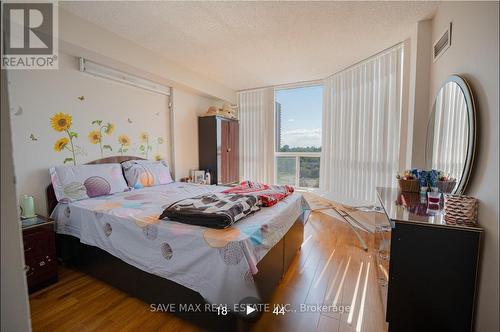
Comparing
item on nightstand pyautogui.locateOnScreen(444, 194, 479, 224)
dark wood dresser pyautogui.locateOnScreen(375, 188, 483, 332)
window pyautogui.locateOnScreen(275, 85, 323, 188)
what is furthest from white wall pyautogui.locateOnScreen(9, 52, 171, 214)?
item on nightstand pyautogui.locateOnScreen(444, 194, 479, 224)

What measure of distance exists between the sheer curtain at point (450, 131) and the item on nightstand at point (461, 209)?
31 centimetres

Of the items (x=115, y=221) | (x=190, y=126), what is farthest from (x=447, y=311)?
(x=190, y=126)

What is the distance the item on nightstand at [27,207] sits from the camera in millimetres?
1939

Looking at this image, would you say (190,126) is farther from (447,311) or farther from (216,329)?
(447,311)

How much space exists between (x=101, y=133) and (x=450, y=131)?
358 cm

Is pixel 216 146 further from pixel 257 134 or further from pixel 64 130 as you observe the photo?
pixel 64 130

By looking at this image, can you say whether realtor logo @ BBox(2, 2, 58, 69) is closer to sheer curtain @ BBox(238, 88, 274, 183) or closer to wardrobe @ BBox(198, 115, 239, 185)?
wardrobe @ BBox(198, 115, 239, 185)

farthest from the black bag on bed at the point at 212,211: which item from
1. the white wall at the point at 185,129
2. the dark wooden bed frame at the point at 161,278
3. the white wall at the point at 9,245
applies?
the white wall at the point at 185,129

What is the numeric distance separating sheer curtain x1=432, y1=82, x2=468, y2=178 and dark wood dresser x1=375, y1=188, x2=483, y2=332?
0.49m

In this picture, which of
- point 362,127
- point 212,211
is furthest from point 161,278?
point 362,127

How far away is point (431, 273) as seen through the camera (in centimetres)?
120

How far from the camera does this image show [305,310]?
5.26 ft

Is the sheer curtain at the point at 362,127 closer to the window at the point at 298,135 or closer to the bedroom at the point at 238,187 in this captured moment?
the bedroom at the point at 238,187

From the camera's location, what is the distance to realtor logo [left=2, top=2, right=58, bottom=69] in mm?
1888
